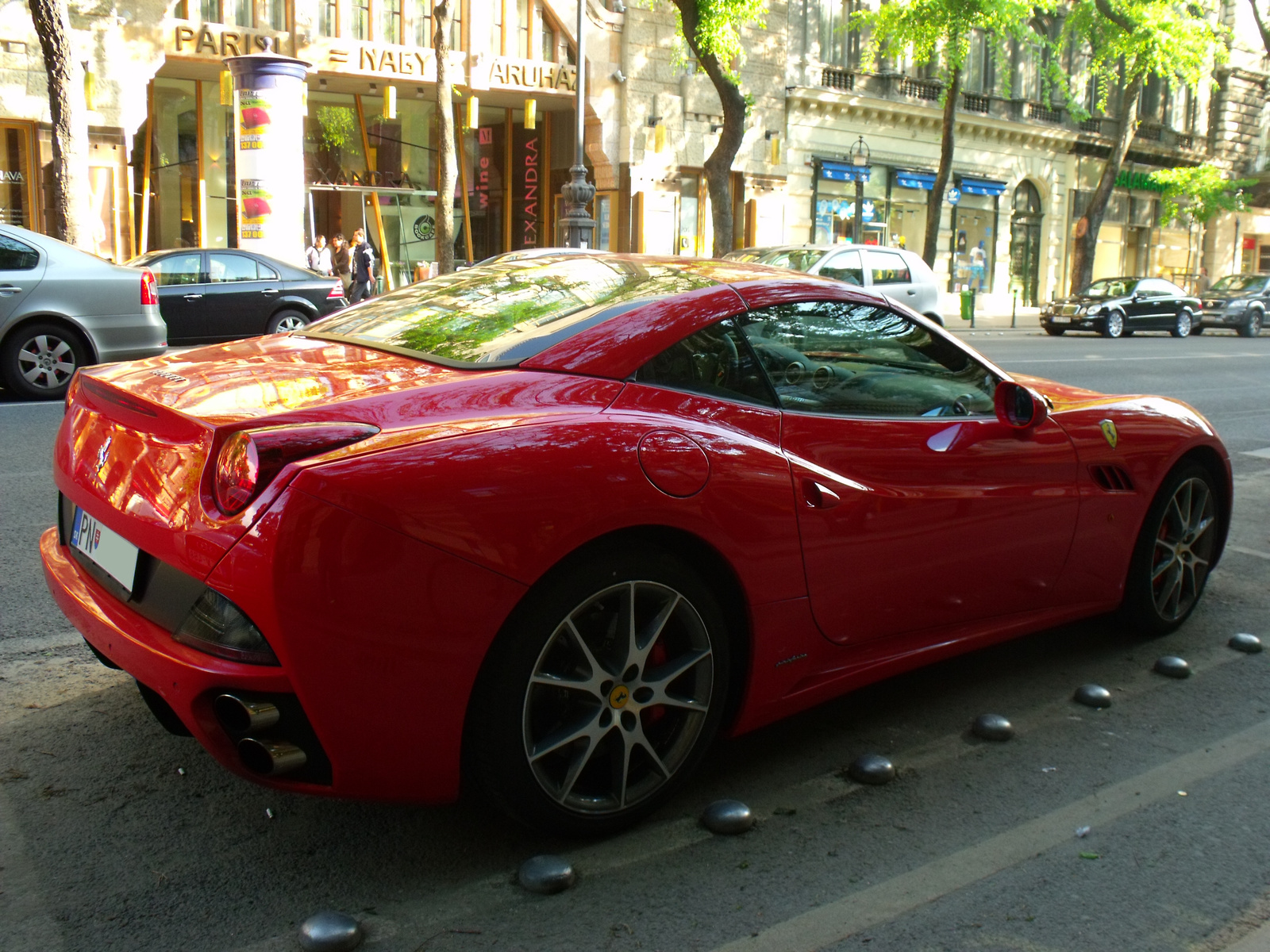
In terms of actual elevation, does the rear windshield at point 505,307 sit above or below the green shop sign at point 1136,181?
below

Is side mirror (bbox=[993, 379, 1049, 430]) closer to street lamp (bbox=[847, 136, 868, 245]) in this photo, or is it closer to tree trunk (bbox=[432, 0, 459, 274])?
tree trunk (bbox=[432, 0, 459, 274])

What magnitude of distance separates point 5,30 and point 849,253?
14537 mm

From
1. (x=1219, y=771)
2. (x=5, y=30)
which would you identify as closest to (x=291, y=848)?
(x=1219, y=771)

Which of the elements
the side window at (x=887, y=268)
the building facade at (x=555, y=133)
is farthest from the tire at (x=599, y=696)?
the building facade at (x=555, y=133)

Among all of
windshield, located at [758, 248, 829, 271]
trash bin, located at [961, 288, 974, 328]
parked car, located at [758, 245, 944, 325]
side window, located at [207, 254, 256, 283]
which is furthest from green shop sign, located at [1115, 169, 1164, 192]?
side window, located at [207, 254, 256, 283]

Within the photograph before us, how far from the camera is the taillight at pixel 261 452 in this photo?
2.52 metres

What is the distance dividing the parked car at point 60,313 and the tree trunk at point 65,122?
561cm

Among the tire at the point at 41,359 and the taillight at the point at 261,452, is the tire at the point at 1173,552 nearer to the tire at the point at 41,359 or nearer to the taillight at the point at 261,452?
the taillight at the point at 261,452

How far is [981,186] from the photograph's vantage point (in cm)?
3669

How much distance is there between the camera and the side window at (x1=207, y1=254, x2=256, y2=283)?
48.8ft

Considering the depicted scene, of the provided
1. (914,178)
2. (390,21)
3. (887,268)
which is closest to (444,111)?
(390,21)

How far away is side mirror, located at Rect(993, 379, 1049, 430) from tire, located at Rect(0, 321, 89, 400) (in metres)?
8.77

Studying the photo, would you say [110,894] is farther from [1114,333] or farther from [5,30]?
[1114,333]

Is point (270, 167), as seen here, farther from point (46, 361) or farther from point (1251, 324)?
point (1251, 324)
